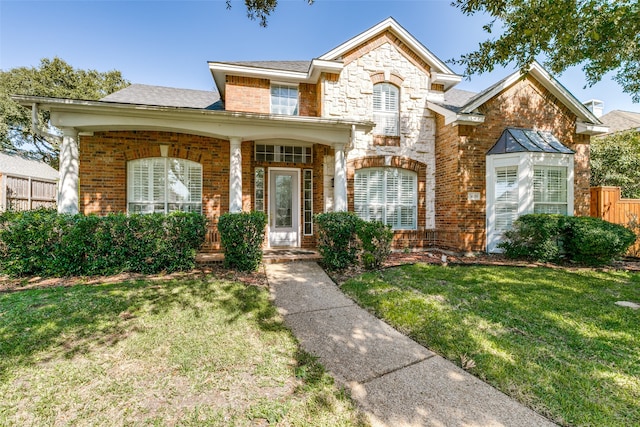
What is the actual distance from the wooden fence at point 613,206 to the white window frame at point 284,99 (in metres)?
10.2

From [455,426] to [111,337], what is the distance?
3640 millimetres

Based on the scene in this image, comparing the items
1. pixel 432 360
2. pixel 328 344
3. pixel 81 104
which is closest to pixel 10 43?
pixel 81 104

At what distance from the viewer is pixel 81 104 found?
240 inches

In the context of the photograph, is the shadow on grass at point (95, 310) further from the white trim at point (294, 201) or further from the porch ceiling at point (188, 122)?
the porch ceiling at point (188, 122)

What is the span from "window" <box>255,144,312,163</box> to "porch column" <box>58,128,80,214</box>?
4.31 metres

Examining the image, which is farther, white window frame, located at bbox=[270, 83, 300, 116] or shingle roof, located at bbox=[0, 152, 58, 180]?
shingle roof, located at bbox=[0, 152, 58, 180]

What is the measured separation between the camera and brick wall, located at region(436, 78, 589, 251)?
8531 mm

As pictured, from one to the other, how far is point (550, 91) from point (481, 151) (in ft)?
10.8

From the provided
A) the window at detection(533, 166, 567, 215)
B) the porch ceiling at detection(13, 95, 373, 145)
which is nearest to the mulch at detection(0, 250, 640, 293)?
the window at detection(533, 166, 567, 215)

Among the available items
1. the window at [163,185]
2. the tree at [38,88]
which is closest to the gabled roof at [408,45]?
the window at [163,185]

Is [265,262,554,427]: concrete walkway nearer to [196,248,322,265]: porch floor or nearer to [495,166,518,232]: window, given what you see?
[196,248,322,265]: porch floor

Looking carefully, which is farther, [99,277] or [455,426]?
[99,277]

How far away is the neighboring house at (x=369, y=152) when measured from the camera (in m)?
7.77

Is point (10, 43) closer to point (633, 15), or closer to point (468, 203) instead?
point (468, 203)
